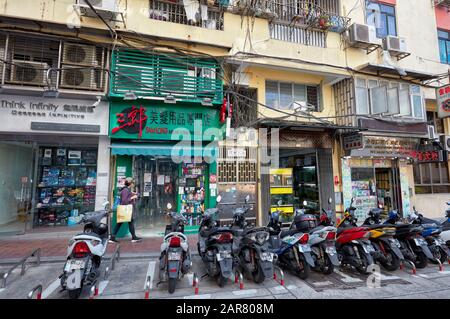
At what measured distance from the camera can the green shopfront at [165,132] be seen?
313 inches

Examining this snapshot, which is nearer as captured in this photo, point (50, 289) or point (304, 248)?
point (50, 289)

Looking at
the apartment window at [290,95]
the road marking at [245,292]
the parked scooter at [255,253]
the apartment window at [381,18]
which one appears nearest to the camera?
the road marking at [245,292]

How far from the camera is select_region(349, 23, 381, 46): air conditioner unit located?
32.0 feet

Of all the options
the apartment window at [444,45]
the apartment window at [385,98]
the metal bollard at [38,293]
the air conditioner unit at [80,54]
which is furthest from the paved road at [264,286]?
the apartment window at [444,45]

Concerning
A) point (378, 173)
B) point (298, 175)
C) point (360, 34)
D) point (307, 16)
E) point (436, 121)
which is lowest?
point (298, 175)

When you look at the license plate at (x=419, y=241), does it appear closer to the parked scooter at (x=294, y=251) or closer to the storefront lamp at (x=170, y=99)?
the parked scooter at (x=294, y=251)

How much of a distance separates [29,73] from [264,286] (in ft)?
29.3

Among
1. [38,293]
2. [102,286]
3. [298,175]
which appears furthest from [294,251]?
[298,175]

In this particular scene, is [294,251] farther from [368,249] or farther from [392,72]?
[392,72]

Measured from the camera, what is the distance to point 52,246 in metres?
6.63

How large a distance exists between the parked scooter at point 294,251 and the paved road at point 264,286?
23cm

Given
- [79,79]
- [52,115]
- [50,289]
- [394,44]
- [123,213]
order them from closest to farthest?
[50,289]
[123,213]
[52,115]
[79,79]
[394,44]
